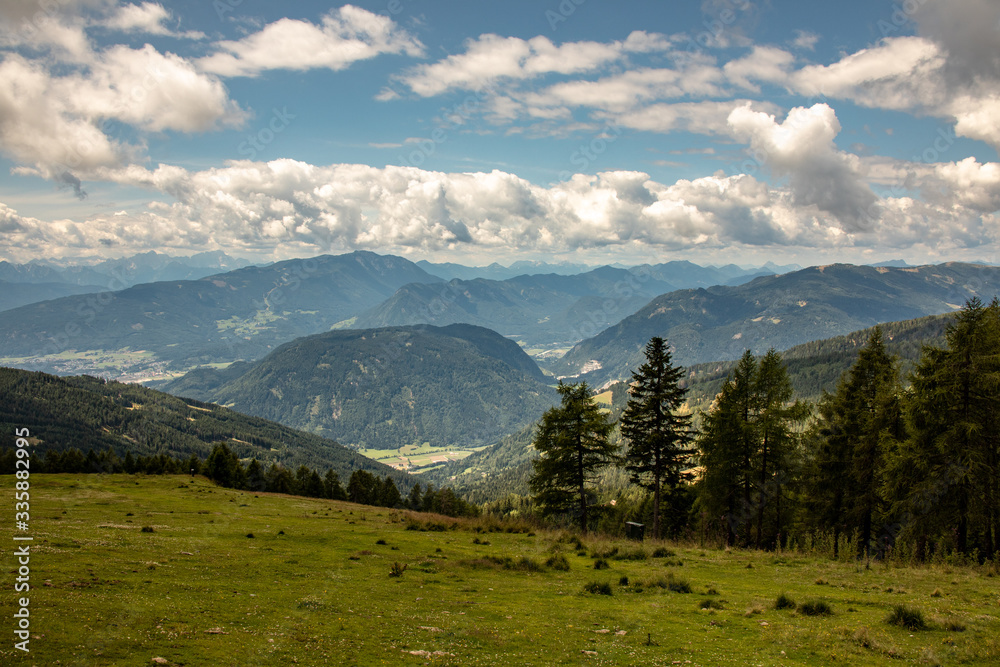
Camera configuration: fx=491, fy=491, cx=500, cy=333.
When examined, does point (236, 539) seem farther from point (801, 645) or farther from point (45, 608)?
point (801, 645)

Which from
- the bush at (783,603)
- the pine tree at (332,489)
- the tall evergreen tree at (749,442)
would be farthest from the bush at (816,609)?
the pine tree at (332,489)

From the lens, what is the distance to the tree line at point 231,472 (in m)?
62.9

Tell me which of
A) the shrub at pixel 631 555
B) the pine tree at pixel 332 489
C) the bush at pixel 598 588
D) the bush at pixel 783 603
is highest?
the bush at pixel 783 603

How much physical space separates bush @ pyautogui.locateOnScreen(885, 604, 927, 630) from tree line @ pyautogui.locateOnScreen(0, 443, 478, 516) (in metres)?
64.0

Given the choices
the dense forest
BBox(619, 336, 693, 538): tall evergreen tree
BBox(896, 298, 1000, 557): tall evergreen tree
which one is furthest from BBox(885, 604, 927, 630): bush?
BBox(619, 336, 693, 538): tall evergreen tree

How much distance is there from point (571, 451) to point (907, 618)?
994 inches

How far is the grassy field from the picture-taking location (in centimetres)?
1101

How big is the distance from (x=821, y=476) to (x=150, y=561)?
40.8m

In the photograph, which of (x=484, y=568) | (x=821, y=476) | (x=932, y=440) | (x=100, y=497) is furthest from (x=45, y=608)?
(x=821, y=476)

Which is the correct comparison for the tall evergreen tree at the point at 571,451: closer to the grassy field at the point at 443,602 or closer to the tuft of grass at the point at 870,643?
the grassy field at the point at 443,602

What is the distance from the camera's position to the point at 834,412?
36688 millimetres

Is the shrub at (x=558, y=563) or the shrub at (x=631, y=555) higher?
the shrub at (x=558, y=563)

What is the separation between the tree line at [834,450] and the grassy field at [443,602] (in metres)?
6.67

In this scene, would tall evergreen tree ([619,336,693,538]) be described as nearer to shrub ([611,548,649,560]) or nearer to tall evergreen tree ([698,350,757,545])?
tall evergreen tree ([698,350,757,545])
